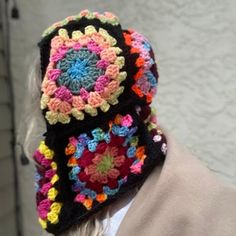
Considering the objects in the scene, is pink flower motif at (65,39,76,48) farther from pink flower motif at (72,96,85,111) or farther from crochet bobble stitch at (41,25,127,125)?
pink flower motif at (72,96,85,111)

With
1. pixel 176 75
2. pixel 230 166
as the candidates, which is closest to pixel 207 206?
pixel 230 166

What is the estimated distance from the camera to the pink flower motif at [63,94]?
93 cm

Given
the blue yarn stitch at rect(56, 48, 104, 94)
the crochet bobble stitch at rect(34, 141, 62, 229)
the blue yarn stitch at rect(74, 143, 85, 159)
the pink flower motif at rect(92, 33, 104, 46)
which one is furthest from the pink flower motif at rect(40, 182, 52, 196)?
the pink flower motif at rect(92, 33, 104, 46)

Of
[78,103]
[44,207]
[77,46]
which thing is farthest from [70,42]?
[44,207]

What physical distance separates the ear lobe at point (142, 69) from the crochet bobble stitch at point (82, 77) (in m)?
0.03

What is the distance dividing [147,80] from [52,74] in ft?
0.62

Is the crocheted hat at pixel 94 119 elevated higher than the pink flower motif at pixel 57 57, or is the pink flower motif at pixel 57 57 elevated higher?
the pink flower motif at pixel 57 57

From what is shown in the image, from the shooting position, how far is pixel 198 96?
1533mm

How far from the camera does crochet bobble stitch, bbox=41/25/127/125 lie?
92cm

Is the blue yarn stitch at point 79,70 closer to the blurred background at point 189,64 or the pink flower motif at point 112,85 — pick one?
the pink flower motif at point 112,85

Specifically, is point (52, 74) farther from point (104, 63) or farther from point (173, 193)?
point (173, 193)

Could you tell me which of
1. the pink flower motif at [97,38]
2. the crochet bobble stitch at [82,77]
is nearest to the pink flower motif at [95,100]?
the crochet bobble stitch at [82,77]

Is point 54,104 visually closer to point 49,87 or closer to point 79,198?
point 49,87

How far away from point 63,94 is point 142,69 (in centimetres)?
16
